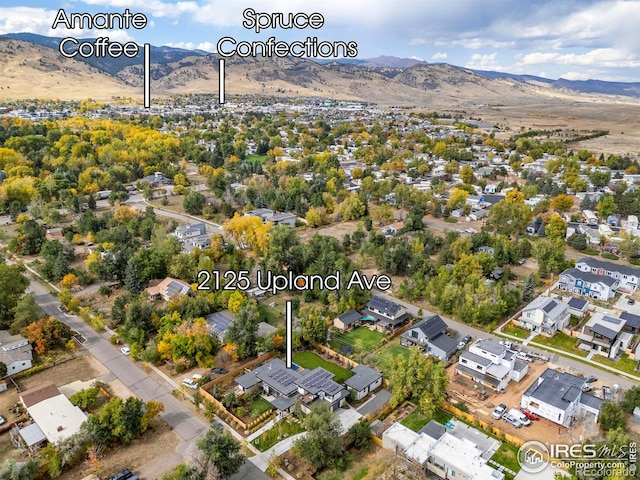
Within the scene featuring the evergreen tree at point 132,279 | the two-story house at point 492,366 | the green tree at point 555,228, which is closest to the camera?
the two-story house at point 492,366

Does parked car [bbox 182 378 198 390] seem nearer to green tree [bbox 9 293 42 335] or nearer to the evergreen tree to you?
green tree [bbox 9 293 42 335]

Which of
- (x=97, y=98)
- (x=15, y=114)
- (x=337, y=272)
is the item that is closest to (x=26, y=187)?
(x=337, y=272)

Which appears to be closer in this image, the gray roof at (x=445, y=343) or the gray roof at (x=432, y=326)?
the gray roof at (x=445, y=343)

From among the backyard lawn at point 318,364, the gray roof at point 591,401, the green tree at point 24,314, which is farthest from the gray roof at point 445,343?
the green tree at point 24,314

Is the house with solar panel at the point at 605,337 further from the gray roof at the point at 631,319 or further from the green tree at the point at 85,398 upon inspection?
the green tree at the point at 85,398

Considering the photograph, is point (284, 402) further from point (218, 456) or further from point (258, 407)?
point (218, 456)

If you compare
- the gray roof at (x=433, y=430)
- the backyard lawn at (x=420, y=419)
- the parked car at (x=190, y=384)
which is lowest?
the backyard lawn at (x=420, y=419)
